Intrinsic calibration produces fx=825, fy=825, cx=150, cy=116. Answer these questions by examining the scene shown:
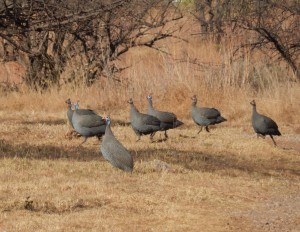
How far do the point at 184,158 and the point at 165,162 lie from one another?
1000 mm

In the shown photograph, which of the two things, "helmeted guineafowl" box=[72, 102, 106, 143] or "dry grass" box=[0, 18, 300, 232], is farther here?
"helmeted guineafowl" box=[72, 102, 106, 143]

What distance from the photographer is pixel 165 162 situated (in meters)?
11.4

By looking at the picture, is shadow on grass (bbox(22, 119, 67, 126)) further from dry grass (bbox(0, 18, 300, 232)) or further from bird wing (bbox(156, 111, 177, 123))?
bird wing (bbox(156, 111, 177, 123))

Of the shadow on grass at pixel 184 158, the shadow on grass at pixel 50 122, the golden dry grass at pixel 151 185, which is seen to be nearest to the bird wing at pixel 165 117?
the golden dry grass at pixel 151 185

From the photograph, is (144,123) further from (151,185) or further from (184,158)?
(151,185)

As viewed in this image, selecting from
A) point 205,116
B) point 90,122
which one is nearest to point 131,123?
point 90,122

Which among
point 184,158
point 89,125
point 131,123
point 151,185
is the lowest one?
point 184,158

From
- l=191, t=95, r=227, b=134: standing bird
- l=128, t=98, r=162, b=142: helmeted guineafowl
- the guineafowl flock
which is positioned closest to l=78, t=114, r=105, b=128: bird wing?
the guineafowl flock

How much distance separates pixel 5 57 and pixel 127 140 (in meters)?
8.56

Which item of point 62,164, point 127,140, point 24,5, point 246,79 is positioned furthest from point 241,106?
point 62,164

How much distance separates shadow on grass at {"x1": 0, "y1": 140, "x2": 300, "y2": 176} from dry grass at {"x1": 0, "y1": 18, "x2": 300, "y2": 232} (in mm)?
18

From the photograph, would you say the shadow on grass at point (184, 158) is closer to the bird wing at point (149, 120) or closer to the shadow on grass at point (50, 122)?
the bird wing at point (149, 120)

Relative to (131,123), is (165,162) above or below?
below

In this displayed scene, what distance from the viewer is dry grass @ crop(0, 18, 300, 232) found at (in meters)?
8.23
